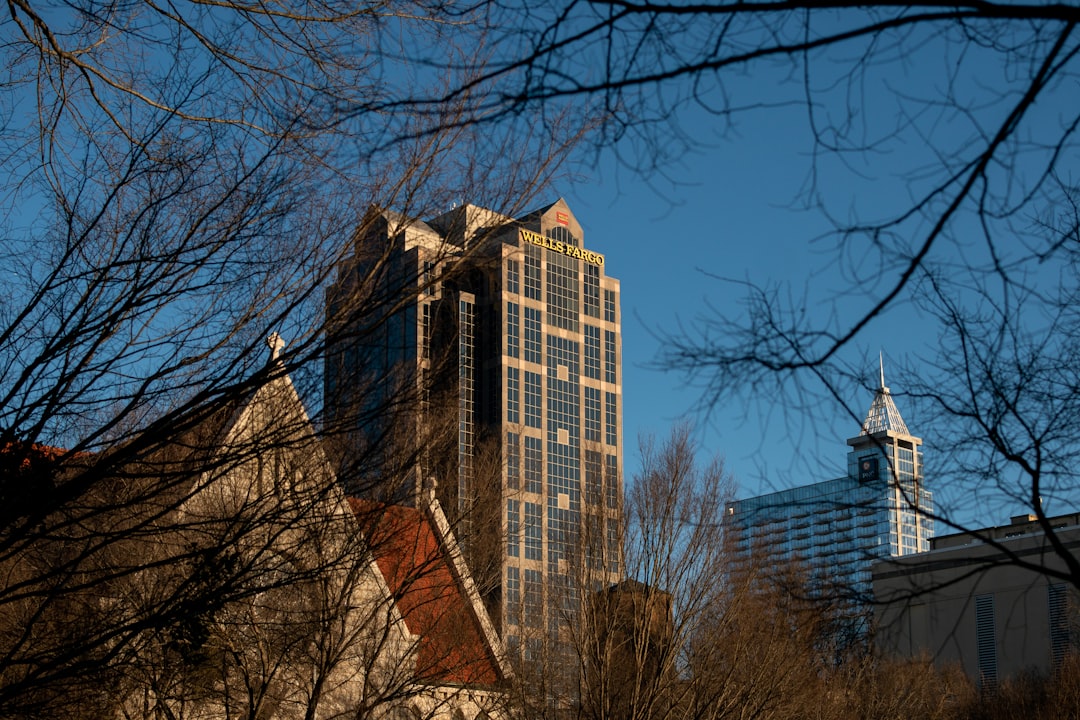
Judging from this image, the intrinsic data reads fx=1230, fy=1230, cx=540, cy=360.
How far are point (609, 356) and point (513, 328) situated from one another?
582 inches

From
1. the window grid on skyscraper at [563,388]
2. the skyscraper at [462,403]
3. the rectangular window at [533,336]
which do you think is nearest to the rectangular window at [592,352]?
the window grid on skyscraper at [563,388]

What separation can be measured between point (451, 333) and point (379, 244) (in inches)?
125

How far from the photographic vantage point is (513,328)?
133125mm

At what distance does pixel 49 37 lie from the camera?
8617mm

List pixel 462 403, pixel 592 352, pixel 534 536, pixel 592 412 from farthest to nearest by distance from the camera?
pixel 592 352 → pixel 592 412 → pixel 534 536 → pixel 462 403

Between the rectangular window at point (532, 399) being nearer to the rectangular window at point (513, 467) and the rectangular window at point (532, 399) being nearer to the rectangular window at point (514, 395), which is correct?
the rectangular window at point (514, 395)

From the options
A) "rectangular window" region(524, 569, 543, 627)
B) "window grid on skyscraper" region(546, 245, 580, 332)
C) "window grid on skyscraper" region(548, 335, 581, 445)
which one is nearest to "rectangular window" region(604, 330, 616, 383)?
"window grid on skyscraper" region(548, 335, 581, 445)

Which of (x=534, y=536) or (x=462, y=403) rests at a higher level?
(x=534, y=536)

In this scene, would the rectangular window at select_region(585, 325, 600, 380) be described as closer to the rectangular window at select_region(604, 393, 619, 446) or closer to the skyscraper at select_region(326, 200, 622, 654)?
the rectangular window at select_region(604, 393, 619, 446)

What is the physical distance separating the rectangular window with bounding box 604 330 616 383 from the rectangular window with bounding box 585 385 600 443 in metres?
2.61

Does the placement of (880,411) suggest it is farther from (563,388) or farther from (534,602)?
(563,388)

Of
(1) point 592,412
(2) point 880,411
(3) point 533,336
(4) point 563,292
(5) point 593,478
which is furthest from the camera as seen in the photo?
(1) point 592,412

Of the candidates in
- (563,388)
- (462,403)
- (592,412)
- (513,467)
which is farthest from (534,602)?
(592,412)

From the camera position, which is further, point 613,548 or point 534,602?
point 534,602
